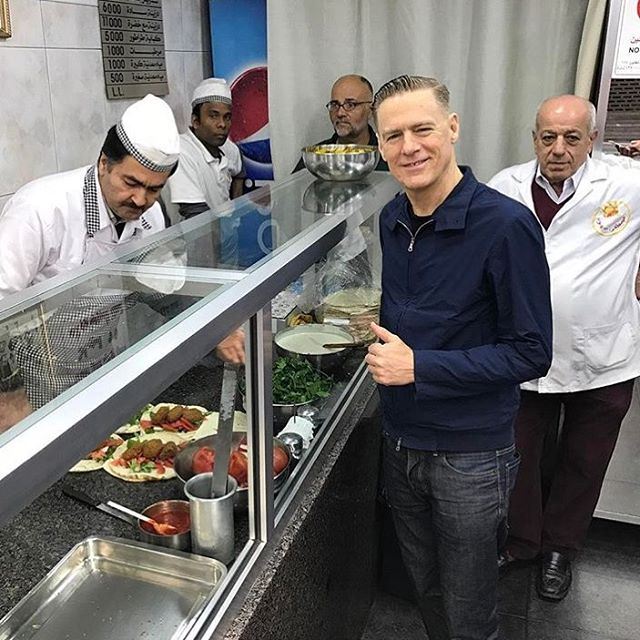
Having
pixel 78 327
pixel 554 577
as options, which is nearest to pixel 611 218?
pixel 554 577

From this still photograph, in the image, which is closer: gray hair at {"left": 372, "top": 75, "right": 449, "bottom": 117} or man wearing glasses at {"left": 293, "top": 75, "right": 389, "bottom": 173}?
gray hair at {"left": 372, "top": 75, "right": 449, "bottom": 117}

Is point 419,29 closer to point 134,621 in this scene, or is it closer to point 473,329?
point 473,329

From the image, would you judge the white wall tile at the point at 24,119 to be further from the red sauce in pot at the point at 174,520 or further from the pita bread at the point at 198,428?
the red sauce in pot at the point at 174,520

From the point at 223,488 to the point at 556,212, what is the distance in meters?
1.53

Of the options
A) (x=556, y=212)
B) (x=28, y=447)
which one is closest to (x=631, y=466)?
(x=556, y=212)

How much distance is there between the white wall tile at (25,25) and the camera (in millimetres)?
2635

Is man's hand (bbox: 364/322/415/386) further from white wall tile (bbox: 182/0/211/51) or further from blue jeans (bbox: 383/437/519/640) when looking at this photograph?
white wall tile (bbox: 182/0/211/51)

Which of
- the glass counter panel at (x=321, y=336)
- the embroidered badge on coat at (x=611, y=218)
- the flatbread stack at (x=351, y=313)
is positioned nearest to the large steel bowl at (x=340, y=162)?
the glass counter panel at (x=321, y=336)

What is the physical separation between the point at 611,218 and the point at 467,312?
0.99 meters

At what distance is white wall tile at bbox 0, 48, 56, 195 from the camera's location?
104 inches

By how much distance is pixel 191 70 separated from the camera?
153 inches

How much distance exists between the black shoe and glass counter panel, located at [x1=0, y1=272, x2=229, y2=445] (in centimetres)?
195

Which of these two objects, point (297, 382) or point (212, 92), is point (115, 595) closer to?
point (297, 382)

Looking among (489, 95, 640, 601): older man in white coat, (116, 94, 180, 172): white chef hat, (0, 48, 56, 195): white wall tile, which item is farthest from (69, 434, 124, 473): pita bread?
(0, 48, 56, 195): white wall tile
